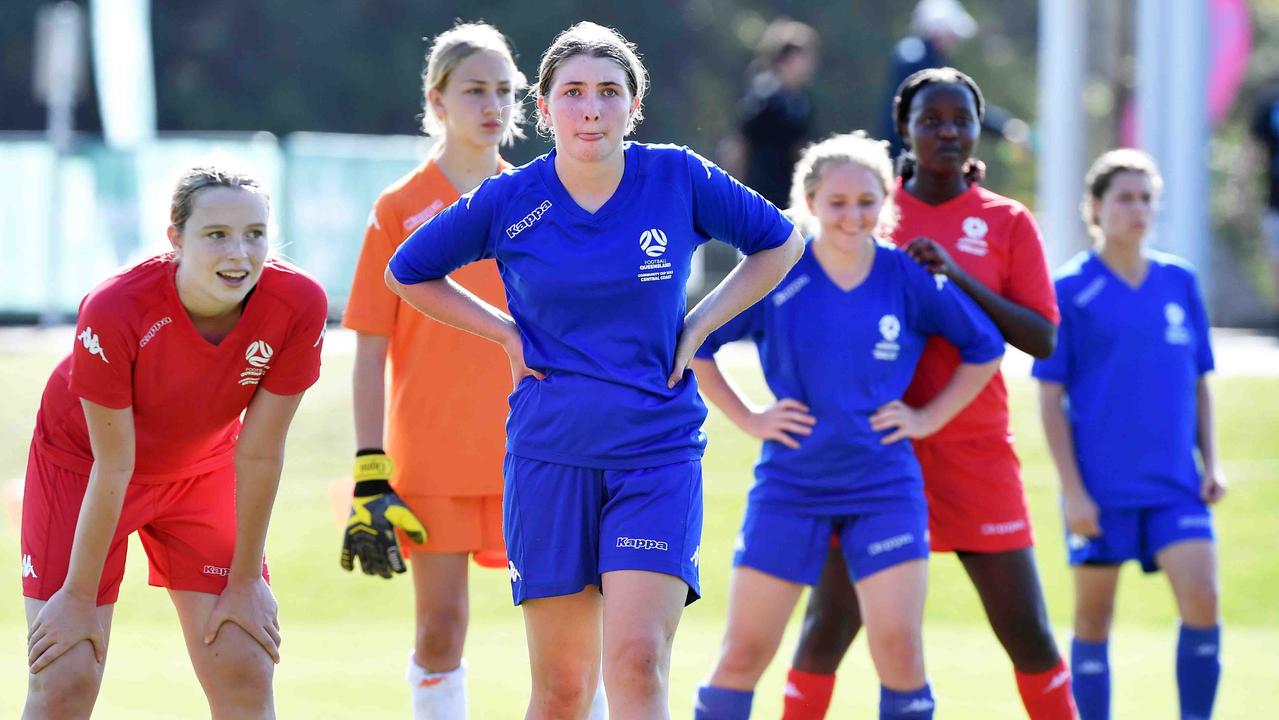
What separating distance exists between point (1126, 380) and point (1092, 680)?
99cm

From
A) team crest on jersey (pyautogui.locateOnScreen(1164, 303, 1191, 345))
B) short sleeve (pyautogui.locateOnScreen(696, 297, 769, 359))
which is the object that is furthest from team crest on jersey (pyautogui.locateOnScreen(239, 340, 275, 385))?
team crest on jersey (pyautogui.locateOnScreen(1164, 303, 1191, 345))

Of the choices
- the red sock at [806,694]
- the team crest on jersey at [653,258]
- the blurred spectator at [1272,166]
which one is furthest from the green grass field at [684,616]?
the team crest on jersey at [653,258]

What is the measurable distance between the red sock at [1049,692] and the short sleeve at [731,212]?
1691 mm

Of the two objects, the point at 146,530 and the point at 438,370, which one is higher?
the point at 438,370

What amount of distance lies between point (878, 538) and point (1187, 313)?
178cm

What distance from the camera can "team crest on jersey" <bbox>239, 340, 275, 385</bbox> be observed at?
440 centimetres

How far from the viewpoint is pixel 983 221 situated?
17.4ft

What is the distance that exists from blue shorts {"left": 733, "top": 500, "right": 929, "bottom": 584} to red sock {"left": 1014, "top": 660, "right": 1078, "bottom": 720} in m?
0.56

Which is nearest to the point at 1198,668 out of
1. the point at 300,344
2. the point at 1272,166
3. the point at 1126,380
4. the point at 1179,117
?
the point at 1126,380

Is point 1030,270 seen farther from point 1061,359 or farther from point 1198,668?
point 1198,668

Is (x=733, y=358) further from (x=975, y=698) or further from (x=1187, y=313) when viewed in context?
(x=1187, y=313)

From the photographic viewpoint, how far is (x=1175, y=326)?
5996 mm

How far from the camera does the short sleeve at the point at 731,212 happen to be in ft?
13.6

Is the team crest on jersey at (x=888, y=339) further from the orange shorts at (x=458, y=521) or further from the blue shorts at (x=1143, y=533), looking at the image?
the blue shorts at (x=1143, y=533)
